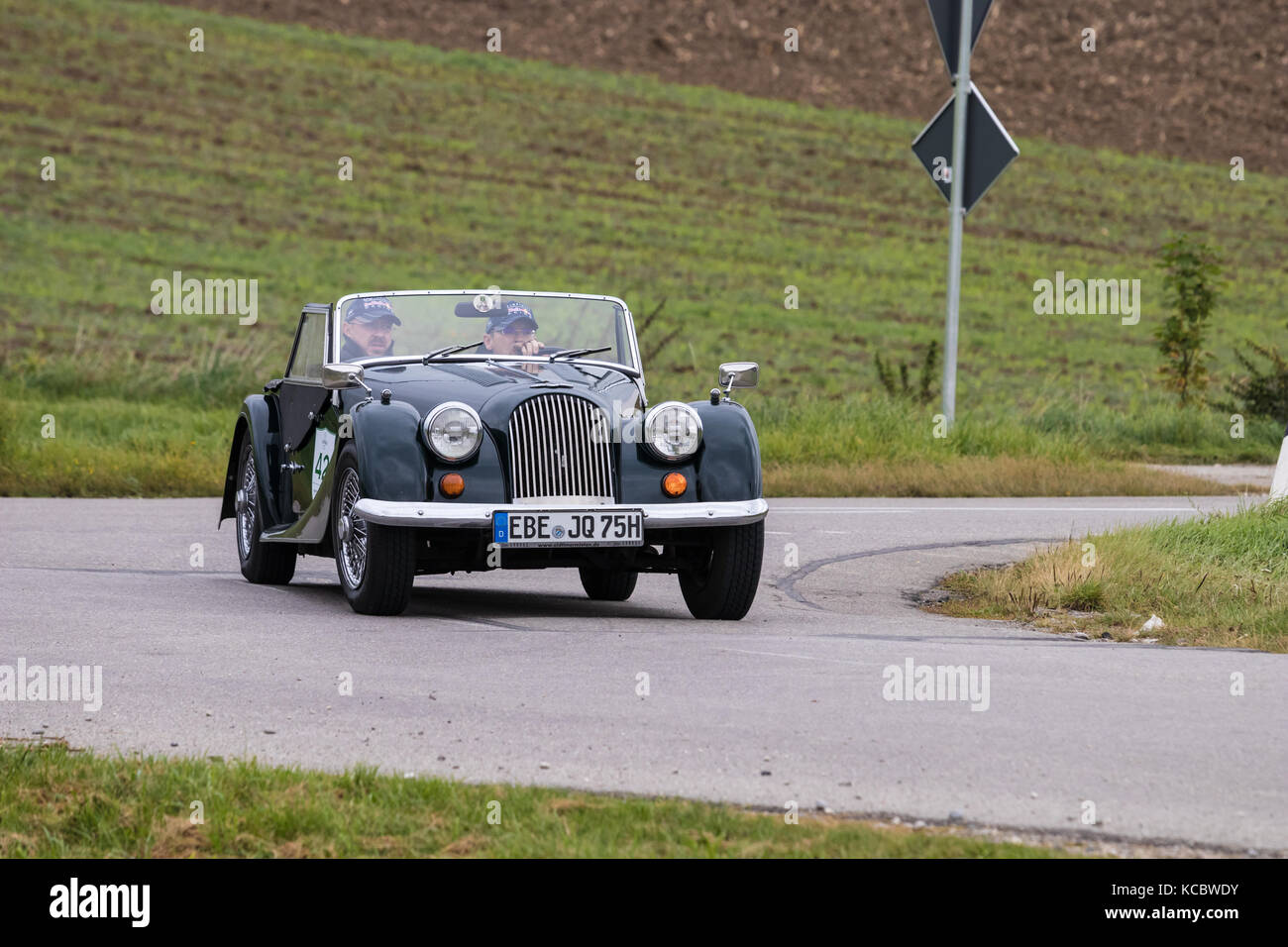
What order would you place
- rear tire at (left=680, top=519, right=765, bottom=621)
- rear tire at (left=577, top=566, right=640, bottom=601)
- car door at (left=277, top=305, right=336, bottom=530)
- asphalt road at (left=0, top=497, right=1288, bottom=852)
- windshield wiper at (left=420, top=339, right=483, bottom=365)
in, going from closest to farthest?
asphalt road at (left=0, top=497, right=1288, bottom=852)
rear tire at (left=680, top=519, right=765, bottom=621)
car door at (left=277, top=305, right=336, bottom=530)
windshield wiper at (left=420, top=339, right=483, bottom=365)
rear tire at (left=577, top=566, right=640, bottom=601)

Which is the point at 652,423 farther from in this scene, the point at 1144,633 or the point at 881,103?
the point at 881,103

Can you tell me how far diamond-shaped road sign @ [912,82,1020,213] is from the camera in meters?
17.2

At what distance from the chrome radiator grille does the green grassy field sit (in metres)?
8.27

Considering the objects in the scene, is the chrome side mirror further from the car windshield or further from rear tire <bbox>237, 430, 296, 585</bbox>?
rear tire <bbox>237, 430, 296, 585</bbox>

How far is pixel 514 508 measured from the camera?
9.03 meters

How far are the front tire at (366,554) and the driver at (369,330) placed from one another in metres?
1.25

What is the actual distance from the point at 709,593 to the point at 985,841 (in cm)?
485

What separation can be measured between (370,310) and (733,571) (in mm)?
2774

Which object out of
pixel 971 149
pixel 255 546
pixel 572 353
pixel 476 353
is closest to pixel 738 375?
pixel 572 353

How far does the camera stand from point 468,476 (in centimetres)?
916
